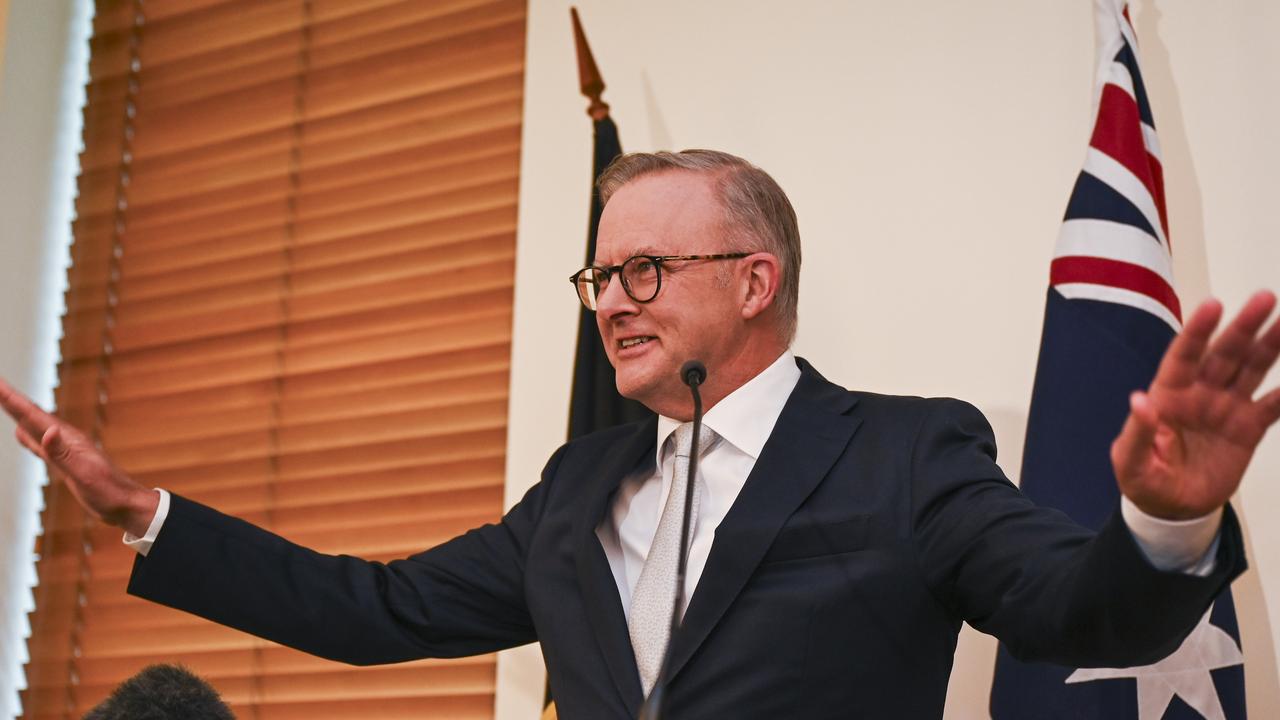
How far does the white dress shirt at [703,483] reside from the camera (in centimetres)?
172

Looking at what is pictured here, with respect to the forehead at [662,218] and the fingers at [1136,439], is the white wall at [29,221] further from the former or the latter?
the fingers at [1136,439]

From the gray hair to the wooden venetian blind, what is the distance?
37.9 inches

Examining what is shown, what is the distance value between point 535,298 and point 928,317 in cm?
87

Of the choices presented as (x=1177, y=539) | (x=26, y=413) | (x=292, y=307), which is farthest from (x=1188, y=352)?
(x=292, y=307)

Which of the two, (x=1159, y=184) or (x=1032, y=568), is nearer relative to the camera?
(x=1032, y=568)

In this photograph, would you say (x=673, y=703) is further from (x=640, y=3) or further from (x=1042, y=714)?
(x=640, y=3)

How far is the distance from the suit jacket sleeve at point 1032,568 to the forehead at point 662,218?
1.49 feet

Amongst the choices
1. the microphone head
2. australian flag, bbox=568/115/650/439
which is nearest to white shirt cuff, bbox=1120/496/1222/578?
the microphone head

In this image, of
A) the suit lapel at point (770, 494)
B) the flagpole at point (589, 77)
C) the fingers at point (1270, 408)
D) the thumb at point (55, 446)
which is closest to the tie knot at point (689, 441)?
the suit lapel at point (770, 494)

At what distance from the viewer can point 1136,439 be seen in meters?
1.07

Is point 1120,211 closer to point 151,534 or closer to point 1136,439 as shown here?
point 1136,439

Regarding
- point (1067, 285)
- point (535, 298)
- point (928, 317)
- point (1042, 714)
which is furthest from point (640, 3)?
point (1042, 714)

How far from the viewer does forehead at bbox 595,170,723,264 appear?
1925 mm

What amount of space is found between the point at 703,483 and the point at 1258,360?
89 cm
